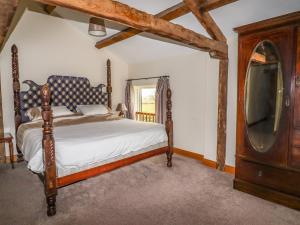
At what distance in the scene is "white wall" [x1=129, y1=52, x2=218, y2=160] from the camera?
3.78 meters

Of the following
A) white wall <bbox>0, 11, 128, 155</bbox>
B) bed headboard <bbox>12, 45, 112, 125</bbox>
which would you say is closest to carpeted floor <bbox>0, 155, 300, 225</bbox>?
bed headboard <bbox>12, 45, 112, 125</bbox>

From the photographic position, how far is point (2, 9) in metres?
1.53

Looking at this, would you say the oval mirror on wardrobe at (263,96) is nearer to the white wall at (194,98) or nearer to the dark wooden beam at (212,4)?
the dark wooden beam at (212,4)

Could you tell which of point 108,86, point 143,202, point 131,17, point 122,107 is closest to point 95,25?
point 131,17

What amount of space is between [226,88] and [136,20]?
6.77 ft

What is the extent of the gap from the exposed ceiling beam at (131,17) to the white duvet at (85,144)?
1527mm

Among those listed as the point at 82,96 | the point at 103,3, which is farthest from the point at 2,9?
the point at 82,96

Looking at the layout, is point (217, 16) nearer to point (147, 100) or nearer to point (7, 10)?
point (7, 10)

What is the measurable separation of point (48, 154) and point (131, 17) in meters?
1.71

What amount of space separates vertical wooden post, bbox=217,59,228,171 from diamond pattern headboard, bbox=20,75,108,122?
315cm

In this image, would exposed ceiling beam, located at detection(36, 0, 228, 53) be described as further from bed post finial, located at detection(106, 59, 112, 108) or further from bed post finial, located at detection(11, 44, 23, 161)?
bed post finial, located at detection(106, 59, 112, 108)

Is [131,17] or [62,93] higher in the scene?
[131,17]

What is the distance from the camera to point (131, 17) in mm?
2010

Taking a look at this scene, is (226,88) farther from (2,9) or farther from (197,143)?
(2,9)
